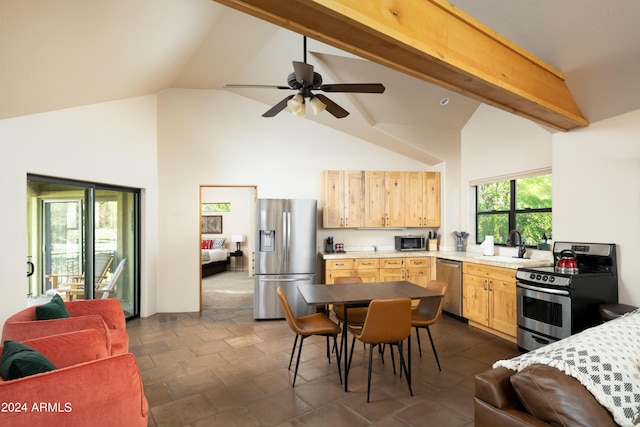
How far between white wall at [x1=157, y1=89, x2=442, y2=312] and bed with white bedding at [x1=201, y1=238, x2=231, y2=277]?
3192 mm

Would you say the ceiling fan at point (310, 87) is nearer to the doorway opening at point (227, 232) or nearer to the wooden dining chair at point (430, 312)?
the wooden dining chair at point (430, 312)

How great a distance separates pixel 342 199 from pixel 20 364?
4337 mm

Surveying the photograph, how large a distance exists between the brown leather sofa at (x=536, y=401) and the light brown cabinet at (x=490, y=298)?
8.79ft

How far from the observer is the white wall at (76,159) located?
2910 millimetres

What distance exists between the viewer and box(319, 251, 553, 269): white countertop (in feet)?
12.5

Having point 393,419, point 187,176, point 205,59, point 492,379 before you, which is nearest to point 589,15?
point 492,379

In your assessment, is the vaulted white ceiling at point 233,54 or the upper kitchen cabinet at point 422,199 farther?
→ the upper kitchen cabinet at point 422,199

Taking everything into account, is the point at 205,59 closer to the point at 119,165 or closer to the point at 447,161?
the point at 119,165

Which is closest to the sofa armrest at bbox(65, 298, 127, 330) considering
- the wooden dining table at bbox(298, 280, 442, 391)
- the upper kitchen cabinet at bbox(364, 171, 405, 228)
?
the wooden dining table at bbox(298, 280, 442, 391)

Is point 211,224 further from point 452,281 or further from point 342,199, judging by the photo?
point 452,281

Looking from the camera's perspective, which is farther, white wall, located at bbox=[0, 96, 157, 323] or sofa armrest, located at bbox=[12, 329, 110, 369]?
white wall, located at bbox=[0, 96, 157, 323]

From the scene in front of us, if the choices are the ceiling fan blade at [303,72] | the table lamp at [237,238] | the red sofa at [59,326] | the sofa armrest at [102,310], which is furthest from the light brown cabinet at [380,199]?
the table lamp at [237,238]

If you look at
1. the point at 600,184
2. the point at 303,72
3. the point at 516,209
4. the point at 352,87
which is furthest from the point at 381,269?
the point at 303,72

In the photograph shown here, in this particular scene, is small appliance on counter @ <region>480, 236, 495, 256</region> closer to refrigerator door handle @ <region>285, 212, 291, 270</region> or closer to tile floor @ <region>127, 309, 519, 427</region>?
tile floor @ <region>127, 309, 519, 427</region>
